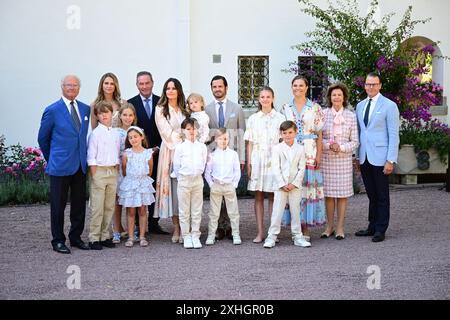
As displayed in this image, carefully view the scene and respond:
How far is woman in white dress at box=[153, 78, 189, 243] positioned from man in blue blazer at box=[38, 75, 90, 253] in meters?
0.88

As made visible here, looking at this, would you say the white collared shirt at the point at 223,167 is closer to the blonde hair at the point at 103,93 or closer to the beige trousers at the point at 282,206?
the beige trousers at the point at 282,206

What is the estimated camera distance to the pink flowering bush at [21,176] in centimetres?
1121

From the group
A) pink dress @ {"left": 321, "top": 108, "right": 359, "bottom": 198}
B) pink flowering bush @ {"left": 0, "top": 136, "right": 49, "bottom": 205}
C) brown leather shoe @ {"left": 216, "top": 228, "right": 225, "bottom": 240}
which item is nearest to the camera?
pink dress @ {"left": 321, "top": 108, "right": 359, "bottom": 198}

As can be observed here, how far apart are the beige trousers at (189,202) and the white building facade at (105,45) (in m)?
5.40

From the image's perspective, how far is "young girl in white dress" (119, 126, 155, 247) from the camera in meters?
7.93

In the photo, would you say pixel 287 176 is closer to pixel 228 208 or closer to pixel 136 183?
pixel 228 208

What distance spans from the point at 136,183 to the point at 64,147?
95 centimetres

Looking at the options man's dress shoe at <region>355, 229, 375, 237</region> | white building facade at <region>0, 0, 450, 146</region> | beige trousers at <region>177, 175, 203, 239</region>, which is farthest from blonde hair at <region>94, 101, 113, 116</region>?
white building facade at <region>0, 0, 450, 146</region>

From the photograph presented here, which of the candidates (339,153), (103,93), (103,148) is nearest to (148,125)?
(103,93)

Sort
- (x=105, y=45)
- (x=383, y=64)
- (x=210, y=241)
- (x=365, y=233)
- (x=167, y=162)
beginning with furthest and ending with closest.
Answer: (x=105, y=45), (x=383, y=64), (x=365, y=233), (x=167, y=162), (x=210, y=241)

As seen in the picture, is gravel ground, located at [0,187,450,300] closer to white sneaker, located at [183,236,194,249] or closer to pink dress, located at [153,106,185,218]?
white sneaker, located at [183,236,194,249]

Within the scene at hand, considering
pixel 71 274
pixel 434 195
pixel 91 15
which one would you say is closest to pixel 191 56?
pixel 91 15

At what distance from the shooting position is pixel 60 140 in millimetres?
7477
